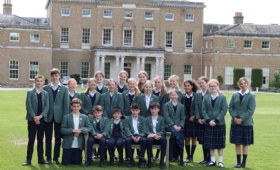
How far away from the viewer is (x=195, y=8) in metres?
55.8

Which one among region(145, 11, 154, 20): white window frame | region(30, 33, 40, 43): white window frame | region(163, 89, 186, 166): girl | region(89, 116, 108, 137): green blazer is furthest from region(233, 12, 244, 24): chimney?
region(89, 116, 108, 137): green blazer

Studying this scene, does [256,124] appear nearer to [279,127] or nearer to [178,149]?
[279,127]

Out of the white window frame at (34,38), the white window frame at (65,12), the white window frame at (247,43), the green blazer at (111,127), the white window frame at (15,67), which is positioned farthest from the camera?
the white window frame at (247,43)

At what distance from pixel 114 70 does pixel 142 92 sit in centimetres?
4195

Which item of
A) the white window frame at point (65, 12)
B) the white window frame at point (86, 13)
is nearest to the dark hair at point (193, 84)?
the white window frame at point (65, 12)

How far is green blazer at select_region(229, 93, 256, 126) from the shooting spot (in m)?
11.3

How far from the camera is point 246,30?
5550cm

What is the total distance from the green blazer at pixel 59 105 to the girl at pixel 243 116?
11.5ft

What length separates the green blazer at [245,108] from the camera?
1127 centimetres

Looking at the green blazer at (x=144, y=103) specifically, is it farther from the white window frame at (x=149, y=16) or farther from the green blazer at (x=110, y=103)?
the white window frame at (x=149, y=16)

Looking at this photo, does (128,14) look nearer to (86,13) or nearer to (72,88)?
(86,13)

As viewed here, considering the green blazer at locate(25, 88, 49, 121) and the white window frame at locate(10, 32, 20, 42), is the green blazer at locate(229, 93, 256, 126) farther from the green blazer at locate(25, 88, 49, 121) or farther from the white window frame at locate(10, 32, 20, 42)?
A: the white window frame at locate(10, 32, 20, 42)

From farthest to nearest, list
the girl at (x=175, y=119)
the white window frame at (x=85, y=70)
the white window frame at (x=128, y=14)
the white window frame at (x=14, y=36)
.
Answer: the white window frame at (x=128, y=14), the white window frame at (x=85, y=70), the white window frame at (x=14, y=36), the girl at (x=175, y=119)

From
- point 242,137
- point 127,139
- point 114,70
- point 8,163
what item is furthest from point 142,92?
point 114,70
